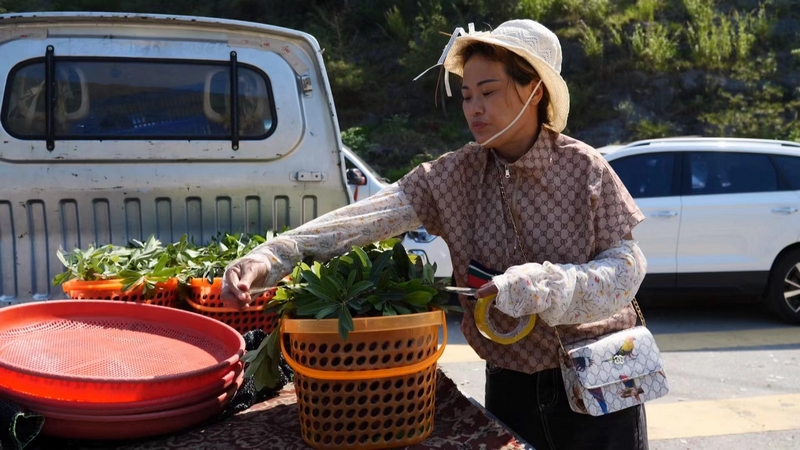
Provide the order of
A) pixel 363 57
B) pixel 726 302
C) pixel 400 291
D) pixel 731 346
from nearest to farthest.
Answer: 1. pixel 400 291
2. pixel 731 346
3. pixel 726 302
4. pixel 363 57

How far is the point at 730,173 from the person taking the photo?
7.75 m

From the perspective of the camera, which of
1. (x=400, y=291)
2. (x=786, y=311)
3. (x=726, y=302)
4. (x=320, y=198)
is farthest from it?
(x=726, y=302)

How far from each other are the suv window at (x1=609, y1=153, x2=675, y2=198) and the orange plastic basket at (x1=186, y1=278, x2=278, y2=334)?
5816 millimetres

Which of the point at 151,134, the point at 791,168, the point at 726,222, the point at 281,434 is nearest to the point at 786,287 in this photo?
the point at 726,222

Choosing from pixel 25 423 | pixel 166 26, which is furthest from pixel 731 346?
pixel 25 423

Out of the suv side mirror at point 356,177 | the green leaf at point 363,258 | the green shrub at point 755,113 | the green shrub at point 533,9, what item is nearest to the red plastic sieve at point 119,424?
the green leaf at point 363,258

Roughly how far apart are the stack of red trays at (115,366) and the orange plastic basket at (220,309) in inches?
13.1

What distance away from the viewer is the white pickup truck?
11.2 feet

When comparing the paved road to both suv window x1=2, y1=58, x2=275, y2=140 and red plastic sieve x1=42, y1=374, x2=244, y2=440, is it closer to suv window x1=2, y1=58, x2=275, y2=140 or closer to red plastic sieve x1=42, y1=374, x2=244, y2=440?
suv window x1=2, y1=58, x2=275, y2=140

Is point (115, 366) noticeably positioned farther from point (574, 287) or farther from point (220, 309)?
point (574, 287)

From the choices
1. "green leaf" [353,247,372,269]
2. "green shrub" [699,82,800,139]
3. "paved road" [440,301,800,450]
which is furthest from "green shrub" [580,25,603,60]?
"green leaf" [353,247,372,269]

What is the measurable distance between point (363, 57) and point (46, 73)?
17.4 meters

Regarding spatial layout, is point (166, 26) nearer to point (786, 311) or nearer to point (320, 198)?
point (320, 198)

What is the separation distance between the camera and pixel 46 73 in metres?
3.50
